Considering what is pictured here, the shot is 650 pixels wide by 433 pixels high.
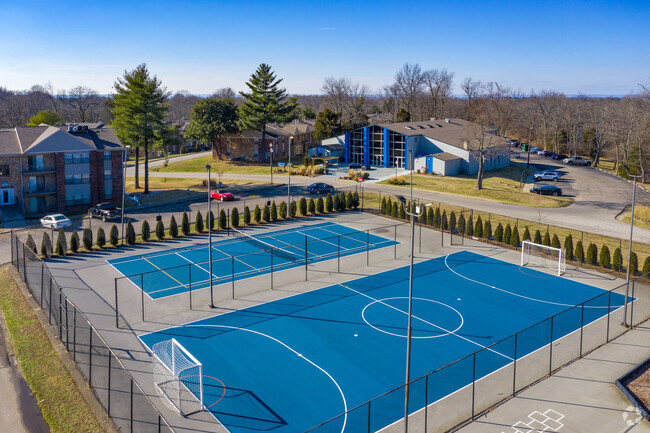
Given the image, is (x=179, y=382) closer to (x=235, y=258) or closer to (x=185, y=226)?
(x=235, y=258)

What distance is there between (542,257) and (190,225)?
2689 cm

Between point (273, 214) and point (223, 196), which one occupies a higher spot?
point (223, 196)

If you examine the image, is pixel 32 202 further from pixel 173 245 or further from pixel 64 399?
pixel 64 399

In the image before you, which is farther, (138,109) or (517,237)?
(138,109)

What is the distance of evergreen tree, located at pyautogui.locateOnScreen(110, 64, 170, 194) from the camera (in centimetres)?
5672

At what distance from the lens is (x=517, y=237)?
37.5m

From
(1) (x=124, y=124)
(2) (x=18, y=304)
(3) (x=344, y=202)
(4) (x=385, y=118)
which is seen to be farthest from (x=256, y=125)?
(2) (x=18, y=304)

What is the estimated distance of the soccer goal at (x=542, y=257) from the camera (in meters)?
32.9

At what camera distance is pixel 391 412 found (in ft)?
58.7

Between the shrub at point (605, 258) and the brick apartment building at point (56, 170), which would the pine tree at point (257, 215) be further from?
the shrub at point (605, 258)

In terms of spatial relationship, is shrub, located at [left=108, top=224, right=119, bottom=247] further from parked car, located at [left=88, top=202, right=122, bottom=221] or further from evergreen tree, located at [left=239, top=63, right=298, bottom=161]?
evergreen tree, located at [left=239, top=63, right=298, bottom=161]

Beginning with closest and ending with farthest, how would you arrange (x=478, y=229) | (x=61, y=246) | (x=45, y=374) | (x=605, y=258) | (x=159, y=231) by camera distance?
(x=45, y=374)
(x=605, y=258)
(x=61, y=246)
(x=159, y=231)
(x=478, y=229)

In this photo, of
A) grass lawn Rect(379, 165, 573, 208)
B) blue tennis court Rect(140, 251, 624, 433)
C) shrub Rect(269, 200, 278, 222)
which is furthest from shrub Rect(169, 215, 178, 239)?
grass lawn Rect(379, 165, 573, 208)

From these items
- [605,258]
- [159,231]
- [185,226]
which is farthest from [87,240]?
[605,258]
